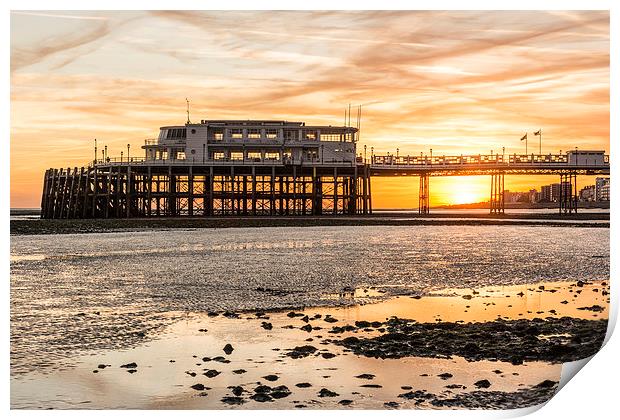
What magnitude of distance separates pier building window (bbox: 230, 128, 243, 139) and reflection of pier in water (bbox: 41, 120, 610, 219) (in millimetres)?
80

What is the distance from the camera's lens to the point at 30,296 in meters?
14.3

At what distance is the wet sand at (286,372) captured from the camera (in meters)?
8.30

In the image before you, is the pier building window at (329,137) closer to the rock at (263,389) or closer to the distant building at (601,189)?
the distant building at (601,189)

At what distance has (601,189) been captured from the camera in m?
73.4

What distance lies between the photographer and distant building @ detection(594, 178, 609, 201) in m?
69.1

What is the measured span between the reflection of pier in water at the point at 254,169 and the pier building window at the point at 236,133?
80 millimetres

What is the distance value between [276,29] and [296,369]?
38.9ft

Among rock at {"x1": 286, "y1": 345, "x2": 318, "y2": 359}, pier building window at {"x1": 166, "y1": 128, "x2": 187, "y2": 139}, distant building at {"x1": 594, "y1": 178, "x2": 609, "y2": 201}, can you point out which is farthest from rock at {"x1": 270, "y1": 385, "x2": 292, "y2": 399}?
distant building at {"x1": 594, "y1": 178, "x2": 609, "y2": 201}

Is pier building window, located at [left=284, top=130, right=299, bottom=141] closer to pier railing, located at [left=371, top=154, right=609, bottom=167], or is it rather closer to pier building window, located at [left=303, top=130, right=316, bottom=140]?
pier building window, located at [left=303, top=130, right=316, bottom=140]

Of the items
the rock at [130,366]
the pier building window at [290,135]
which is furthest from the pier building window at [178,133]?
the rock at [130,366]

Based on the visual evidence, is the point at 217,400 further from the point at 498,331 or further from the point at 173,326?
the point at 498,331

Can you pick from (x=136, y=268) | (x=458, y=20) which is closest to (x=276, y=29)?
(x=458, y=20)
